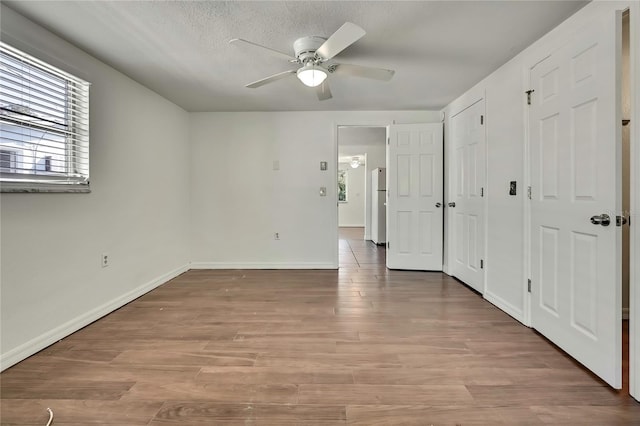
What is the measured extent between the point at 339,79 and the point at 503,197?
190 centimetres

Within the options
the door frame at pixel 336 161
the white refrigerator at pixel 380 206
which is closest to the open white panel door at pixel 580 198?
the door frame at pixel 336 161

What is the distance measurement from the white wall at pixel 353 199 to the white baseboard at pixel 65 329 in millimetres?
7793

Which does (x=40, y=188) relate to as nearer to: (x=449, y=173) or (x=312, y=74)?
(x=312, y=74)

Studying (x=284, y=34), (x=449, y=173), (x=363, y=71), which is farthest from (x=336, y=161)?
(x=284, y=34)

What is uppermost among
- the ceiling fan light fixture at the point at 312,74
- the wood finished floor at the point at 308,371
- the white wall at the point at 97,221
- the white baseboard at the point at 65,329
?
the ceiling fan light fixture at the point at 312,74

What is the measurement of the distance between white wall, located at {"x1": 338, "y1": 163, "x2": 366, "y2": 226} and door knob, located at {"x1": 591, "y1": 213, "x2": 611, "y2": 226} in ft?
29.1

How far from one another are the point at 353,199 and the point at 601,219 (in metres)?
8.95

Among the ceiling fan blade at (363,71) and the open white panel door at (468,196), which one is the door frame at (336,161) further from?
the ceiling fan blade at (363,71)

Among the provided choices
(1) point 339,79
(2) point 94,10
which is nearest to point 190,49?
(2) point 94,10

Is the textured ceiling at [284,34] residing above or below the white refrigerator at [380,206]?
above

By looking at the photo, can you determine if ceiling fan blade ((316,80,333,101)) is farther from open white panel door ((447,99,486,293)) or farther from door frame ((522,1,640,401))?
door frame ((522,1,640,401))

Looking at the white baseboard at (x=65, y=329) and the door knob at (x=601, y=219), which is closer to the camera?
the door knob at (x=601, y=219)

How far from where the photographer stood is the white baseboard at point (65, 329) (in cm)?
178

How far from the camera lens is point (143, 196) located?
3141 millimetres
